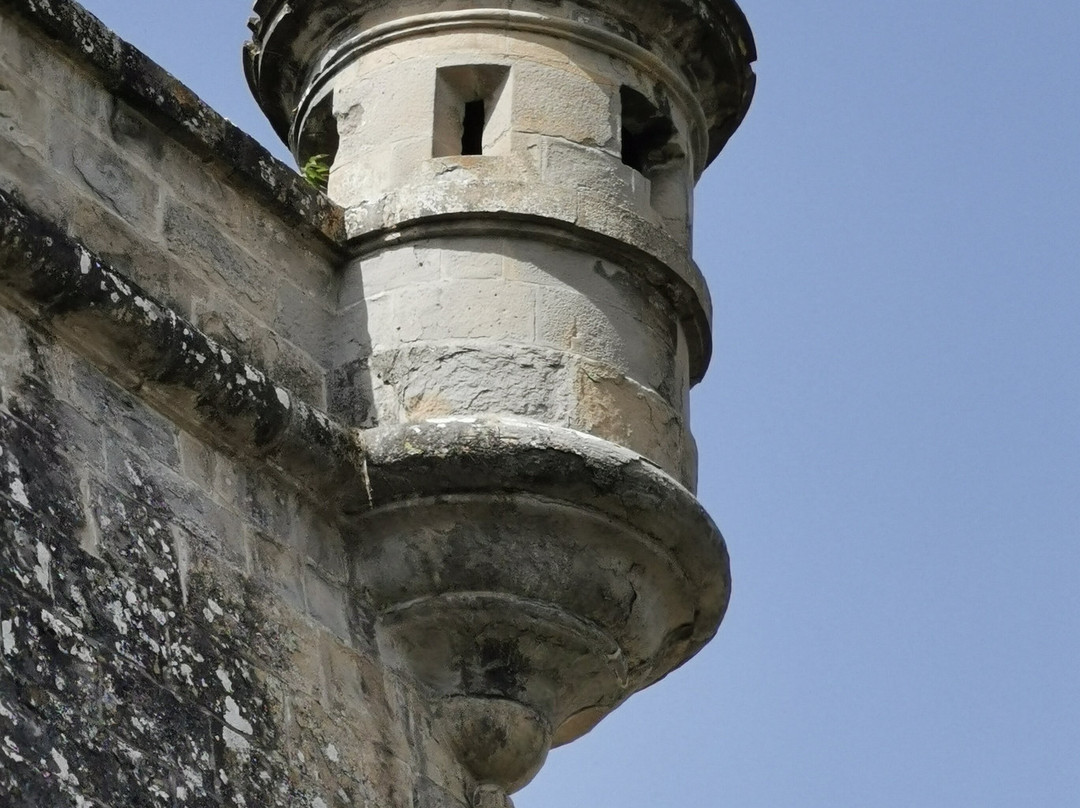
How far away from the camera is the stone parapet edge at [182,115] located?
5715mm

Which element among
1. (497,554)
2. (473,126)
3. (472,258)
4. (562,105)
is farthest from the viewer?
(473,126)

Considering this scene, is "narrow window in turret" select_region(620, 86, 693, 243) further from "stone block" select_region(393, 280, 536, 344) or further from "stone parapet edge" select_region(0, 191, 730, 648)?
"stone parapet edge" select_region(0, 191, 730, 648)

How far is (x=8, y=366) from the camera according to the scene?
5156mm

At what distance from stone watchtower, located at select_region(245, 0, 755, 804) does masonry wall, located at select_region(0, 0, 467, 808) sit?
0.47 feet

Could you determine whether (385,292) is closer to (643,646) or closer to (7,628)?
(643,646)

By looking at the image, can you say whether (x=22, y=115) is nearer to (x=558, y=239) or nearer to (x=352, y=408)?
(x=352, y=408)

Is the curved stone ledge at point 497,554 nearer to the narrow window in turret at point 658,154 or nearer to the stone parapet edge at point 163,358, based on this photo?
the stone parapet edge at point 163,358

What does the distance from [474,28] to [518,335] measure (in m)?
0.94

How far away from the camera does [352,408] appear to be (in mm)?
6004

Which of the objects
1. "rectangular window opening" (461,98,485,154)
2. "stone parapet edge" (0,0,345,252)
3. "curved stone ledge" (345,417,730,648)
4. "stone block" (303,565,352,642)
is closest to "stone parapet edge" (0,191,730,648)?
"curved stone ledge" (345,417,730,648)

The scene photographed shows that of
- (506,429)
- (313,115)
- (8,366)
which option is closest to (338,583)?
(506,429)

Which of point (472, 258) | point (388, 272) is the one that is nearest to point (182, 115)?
point (388, 272)

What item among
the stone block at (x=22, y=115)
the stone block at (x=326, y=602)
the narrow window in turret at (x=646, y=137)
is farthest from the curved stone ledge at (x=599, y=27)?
the stone block at (x=326, y=602)

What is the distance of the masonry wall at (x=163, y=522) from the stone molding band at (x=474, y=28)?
2.09ft
